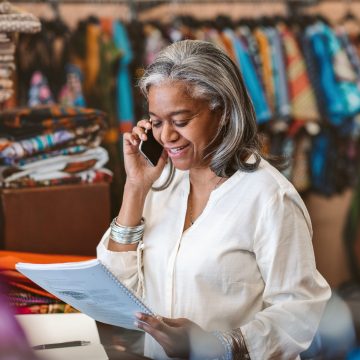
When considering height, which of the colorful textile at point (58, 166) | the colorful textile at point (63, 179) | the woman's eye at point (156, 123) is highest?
the woman's eye at point (156, 123)

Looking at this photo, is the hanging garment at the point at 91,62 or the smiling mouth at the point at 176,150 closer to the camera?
the smiling mouth at the point at 176,150

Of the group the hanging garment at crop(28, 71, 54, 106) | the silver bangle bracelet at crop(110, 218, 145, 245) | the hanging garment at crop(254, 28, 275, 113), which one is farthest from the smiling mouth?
the hanging garment at crop(254, 28, 275, 113)

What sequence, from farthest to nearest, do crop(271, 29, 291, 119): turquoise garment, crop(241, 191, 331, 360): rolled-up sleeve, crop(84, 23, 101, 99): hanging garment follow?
crop(271, 29, 291, 119): turquoise garment < crop(84, 23, 101, 99): hanging garment < crop(241, 191, 331, 360): rolled-up sleeve

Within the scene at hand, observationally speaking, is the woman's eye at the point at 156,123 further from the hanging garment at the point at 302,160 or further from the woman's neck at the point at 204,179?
the hanging garment at the point at 302,160

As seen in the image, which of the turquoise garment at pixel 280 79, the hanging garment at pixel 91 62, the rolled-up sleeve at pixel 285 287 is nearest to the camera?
the rolled-up sleeve at pixel 285 287

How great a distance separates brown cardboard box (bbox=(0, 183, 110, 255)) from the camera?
7.06ft

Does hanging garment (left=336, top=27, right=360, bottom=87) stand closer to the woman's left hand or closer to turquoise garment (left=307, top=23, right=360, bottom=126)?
turquoise garment (left=307, top=23, right=360, bottom=126)

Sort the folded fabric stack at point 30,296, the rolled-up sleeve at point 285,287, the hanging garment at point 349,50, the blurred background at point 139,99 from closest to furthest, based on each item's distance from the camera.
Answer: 1. the rolled-up sleeve at point 285,287
2. the folded fabric stack at point 30,296
3. the blurred background at point 139,99
4. the hanging garment at point 349,50

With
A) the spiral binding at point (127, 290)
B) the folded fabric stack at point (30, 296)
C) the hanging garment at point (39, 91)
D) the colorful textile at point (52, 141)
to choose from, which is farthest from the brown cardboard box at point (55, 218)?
the hanging garment at point (39, 91)

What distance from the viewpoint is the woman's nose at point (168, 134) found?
160 centimetres

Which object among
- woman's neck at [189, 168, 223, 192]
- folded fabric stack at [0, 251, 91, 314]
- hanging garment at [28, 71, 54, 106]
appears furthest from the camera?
hanging garment at [28, 71, 54, 106]

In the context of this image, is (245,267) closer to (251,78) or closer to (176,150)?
(176,150)

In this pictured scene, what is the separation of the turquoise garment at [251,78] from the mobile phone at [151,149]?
5.66 feet

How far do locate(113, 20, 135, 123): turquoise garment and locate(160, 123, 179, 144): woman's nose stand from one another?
1.75 metres
